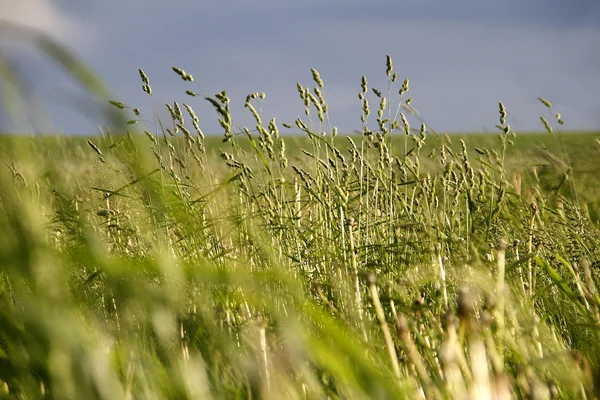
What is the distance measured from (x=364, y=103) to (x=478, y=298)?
104 centimetres

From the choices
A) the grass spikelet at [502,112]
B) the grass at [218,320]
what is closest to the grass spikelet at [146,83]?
the grass at [218,320]

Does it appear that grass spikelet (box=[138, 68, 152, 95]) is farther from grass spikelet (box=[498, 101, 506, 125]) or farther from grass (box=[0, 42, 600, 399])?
grass spikelet (box=[498, 101, 506, 125])

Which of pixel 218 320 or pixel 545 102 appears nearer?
pixel 218 320

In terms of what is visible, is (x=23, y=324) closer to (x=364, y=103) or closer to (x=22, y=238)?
(x=22, y=238)

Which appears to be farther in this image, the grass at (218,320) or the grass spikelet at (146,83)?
the grass spikelet at (146,83)

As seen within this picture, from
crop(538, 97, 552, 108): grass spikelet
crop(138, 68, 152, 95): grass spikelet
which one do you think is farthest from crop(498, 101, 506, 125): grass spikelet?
crop(138, 68, 152, 95): grass spikelet

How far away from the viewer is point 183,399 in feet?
3.74

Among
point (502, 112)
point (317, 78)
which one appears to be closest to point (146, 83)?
point (317, 78)

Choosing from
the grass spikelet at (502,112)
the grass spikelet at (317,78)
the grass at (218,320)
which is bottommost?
the grass at (218,320)

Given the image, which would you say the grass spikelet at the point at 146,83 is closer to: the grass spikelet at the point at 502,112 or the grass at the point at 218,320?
the grass at the point at 218,320

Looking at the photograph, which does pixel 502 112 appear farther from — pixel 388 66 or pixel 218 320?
pixel 218 320

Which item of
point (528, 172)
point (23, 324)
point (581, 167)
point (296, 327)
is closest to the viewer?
point (296, 327)

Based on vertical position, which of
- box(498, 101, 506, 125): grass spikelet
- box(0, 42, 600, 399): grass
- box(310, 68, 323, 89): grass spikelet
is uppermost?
box(310, 68, 323, 89): grass spikelet

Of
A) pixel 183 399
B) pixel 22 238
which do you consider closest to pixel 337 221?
pixel 183 399
